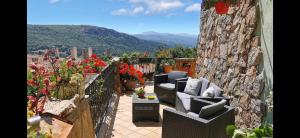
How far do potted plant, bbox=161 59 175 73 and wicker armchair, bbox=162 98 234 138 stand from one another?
190 inches

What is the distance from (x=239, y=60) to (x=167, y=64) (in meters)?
4.14

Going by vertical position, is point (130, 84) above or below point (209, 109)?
below

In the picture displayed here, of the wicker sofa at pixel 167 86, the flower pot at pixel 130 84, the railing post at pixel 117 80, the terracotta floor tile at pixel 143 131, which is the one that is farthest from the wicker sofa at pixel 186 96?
the railing post at pixel 117 80

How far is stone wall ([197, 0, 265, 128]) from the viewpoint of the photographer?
11.6ft

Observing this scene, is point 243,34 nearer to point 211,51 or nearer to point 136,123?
point 211,51

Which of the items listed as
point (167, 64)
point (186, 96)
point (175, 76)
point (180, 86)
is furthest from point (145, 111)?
point (167, 64)

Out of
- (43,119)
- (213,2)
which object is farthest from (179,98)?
(43,119)

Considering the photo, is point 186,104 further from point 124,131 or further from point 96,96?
point 96,96

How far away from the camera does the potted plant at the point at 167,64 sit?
26.7 feet

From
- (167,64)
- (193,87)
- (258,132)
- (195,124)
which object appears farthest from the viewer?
(167,64)

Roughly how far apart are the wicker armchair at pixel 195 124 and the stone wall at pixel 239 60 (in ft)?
1.92

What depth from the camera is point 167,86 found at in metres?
5.74

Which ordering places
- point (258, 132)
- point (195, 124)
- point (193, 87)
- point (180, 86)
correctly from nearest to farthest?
point (258, 132), point (195, 124), point (193, 87), point (180, 86)
